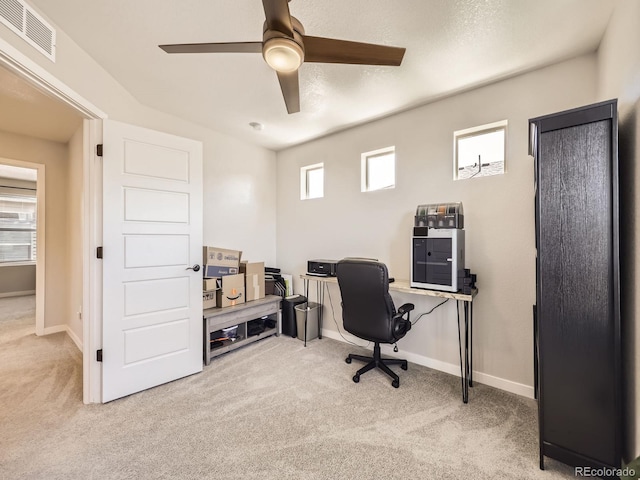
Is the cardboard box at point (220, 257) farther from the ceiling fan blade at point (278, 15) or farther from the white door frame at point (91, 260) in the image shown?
the ceiling fan blade at point (278, 15)

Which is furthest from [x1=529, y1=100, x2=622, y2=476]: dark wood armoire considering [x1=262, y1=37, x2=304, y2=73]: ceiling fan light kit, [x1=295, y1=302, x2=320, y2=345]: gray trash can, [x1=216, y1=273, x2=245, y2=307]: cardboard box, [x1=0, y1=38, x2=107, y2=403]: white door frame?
[x1=0, y1=38, x2=107, y2=403]: white door frame

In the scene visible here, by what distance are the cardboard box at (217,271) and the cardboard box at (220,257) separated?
0.11 feet

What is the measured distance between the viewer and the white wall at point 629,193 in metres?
1.30

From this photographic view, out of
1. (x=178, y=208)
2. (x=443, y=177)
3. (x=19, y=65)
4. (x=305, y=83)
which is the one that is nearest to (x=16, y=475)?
(x=178, y=208)

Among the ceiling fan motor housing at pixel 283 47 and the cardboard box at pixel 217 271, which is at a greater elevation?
the ceiling fan motor housing at pixel 283 47

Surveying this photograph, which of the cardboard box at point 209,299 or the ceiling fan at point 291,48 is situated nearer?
the ceiling fan at point 291,48

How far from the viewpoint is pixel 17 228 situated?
5836 mm

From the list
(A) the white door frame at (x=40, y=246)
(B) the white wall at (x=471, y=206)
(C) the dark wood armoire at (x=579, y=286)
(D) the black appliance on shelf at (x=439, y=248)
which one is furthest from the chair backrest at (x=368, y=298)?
(A) the white door frame at (x=40, y=246)

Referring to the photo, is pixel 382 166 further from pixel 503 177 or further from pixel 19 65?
pixel 19 65

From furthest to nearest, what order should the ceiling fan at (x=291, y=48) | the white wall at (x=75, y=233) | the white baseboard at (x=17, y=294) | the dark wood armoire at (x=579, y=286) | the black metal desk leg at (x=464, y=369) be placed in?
the white baseboard at (x=17, y=294), the white wall at (x=75, y=233), the black metal desk leg at (x=464, y=369), the dark wood armoire at (x=579, y=286), the ceiling fan at (x=291, y=48)

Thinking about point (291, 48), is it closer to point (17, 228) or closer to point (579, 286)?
point (579, 286)

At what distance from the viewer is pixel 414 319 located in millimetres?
2826

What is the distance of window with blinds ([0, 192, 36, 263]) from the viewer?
567cm

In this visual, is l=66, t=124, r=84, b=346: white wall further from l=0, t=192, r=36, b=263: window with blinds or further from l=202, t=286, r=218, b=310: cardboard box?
l=0, t=192, r=36, b=263: window with blinds
